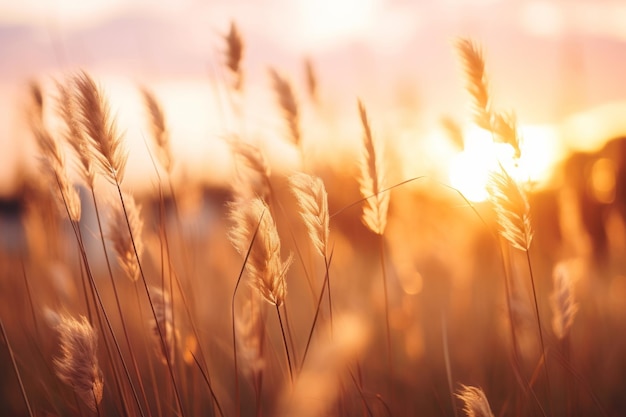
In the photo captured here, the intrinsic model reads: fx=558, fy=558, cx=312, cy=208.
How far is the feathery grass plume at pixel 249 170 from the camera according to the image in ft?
5.65

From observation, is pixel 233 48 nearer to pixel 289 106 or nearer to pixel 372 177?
pixel 289 106

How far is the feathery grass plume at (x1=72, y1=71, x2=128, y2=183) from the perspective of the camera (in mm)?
1321

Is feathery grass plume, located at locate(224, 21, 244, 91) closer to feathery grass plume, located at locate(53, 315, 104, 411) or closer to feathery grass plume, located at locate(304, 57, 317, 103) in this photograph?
feathery grass plume, located at locate(304, 57, 317, 103)

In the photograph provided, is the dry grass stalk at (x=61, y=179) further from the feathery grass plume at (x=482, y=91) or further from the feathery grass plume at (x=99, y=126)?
the feathery grass plume at (x=482, y=91)

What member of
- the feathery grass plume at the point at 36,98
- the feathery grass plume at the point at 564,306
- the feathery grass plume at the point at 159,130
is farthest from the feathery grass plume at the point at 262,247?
the feathery grass plume at the point at 36,98

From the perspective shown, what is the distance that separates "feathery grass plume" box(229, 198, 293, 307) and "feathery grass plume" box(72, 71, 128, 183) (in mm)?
367

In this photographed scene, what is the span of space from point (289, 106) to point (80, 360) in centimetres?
111

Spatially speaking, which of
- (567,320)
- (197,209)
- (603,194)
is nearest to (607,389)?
(567,320)

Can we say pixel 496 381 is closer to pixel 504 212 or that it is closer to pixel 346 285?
pixel 346 285

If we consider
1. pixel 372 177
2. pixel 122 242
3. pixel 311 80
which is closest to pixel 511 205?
pixel 372 177

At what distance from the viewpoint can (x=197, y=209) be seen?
2.96 metres

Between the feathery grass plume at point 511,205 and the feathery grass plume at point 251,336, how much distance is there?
754 mm

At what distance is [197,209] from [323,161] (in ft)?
4.67

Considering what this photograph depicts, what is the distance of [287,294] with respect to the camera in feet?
9.05
